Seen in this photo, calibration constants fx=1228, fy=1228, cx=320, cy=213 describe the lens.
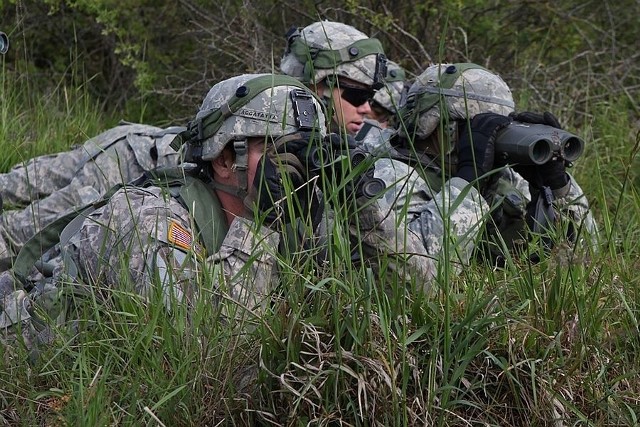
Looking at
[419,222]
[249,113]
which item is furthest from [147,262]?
[419,222]

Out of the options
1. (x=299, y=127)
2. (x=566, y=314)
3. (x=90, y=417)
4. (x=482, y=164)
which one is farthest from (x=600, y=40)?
(x=90, y=417)

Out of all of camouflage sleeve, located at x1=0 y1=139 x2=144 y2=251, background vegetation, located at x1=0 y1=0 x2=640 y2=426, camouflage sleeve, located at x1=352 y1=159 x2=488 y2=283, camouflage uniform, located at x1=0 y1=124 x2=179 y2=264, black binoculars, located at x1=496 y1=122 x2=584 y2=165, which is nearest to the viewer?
background vegetation, located at x1=0 y1=0 x2=640 y2=426

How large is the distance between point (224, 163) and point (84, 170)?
1.85m

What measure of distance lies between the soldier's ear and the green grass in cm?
79

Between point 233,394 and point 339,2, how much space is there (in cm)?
493

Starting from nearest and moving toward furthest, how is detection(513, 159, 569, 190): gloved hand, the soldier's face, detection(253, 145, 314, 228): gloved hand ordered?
1. detection(253, 145, 314, 228): gloved hand
2. detection(513, 159, 569, 190): gloved hand
3. the soldier's face

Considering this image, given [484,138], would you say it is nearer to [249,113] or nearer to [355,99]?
[249,113]

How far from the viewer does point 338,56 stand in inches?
229

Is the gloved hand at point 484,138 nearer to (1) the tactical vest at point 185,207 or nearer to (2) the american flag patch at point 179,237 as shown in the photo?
(1) the tactical vest at point 185,207

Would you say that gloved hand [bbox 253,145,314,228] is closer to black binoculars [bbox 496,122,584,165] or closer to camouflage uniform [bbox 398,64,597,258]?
black binoculars [bbox 496,122,584,165]

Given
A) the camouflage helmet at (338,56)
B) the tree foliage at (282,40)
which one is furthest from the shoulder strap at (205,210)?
the tree foliage at (282,40)

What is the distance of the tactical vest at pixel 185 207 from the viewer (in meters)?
3.80

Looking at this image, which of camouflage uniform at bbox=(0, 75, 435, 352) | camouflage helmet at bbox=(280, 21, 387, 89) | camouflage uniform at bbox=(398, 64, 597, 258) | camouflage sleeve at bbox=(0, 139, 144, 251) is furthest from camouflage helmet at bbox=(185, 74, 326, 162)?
camouflage helmet at bbox=(280, 21, 387, 89)

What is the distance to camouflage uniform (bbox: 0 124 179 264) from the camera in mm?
5504
